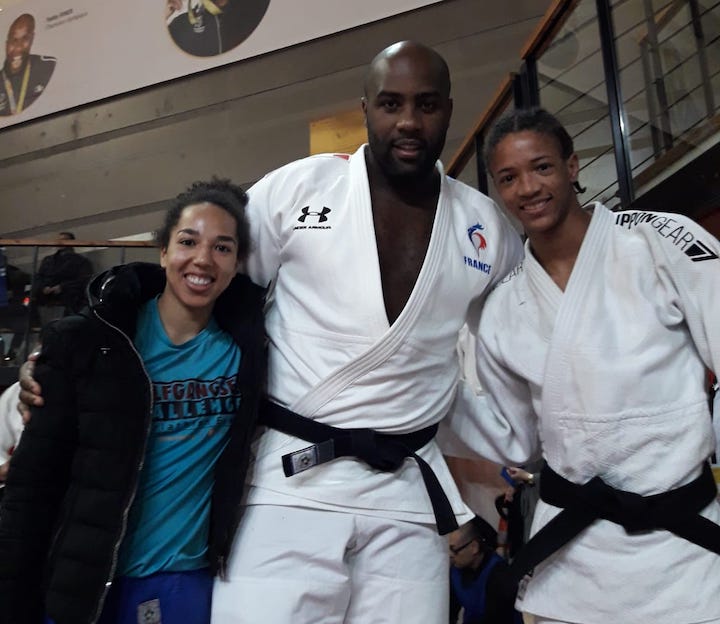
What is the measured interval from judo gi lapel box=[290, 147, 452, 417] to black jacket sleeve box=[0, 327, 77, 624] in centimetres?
45

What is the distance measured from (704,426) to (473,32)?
15.0ft

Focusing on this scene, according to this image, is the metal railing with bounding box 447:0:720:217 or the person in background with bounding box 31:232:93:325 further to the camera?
the person in background with bounding box 31:232:93:325

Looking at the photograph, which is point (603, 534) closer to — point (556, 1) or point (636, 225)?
point (636, 225)

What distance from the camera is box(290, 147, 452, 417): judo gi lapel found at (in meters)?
1.26

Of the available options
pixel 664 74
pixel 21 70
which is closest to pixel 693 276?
pixel 664 74

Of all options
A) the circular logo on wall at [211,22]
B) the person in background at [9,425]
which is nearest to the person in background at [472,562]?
the person in background at [9,425]

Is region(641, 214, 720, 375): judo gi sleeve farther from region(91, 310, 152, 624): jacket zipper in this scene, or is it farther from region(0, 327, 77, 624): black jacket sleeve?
region(0, 327, 77, 624): black jacket sleeve

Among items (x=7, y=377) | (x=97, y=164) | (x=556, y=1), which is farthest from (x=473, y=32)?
(x=7, y=377)

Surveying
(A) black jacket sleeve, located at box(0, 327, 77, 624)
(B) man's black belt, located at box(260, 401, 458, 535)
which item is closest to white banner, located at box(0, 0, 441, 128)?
(B) man's black belt, located at box(260, 401, 458, 535)

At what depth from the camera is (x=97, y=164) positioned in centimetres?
645

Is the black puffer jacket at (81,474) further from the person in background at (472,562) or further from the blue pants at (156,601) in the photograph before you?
the person in background at (472,562)

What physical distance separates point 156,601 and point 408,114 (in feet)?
3.74

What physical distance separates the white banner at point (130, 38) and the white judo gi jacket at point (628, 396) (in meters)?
3.93

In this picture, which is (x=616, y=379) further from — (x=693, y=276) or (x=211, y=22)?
(x=211, y=22)
